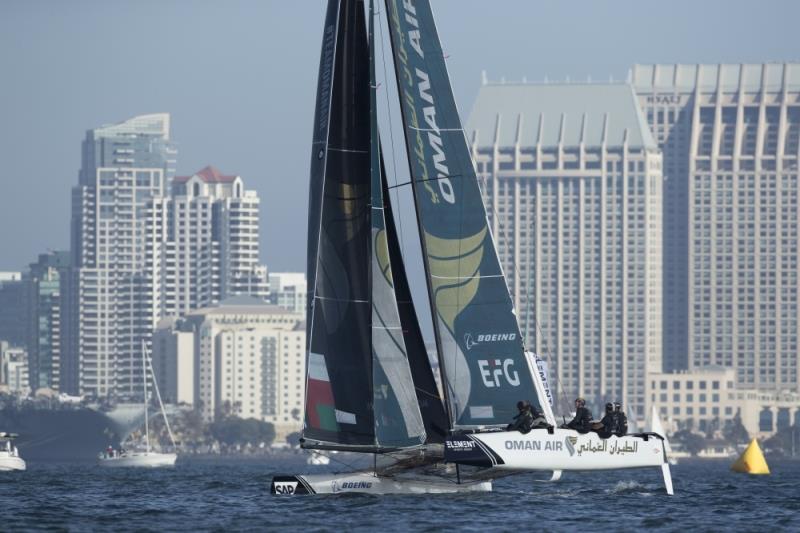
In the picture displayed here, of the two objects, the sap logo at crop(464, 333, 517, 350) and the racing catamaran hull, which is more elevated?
the sap logo at crop(464, 333, 517, 350)

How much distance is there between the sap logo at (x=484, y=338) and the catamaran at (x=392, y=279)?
0.02 metres

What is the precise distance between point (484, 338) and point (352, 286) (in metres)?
3.13

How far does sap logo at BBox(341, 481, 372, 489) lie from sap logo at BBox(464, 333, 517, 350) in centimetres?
392

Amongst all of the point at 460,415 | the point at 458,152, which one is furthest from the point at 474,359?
the point at 458,152

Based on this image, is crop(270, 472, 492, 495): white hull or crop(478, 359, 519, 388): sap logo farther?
crop(270, 472, 492, 495): white hull

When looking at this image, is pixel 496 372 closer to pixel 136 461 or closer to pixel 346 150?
pixel 346 150

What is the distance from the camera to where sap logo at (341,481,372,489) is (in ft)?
149

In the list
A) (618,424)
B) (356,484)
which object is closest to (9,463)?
(356,484)

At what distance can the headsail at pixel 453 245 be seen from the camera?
44.5 metres

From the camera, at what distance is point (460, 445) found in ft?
142

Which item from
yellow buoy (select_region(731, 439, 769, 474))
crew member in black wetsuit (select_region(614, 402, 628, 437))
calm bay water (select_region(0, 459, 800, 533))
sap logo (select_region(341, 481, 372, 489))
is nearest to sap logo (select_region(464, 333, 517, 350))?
crew member in black wetsuit (select_region(614, 402, 628, 437))

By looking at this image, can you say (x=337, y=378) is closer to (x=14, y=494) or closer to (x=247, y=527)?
(x=247, y=527)

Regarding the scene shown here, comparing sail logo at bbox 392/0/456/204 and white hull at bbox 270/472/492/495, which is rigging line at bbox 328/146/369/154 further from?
white hull at bbox 270/472/492/495

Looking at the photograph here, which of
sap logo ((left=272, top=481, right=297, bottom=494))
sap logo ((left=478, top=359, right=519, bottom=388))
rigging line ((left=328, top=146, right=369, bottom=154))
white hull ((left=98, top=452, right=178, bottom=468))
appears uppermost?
rigging line ((left=328, top=146, right=369, bottom=154))
